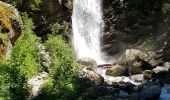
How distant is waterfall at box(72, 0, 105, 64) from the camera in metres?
30.2

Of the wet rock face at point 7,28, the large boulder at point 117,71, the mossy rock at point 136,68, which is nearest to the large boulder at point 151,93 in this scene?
the large boulder at point 117,71

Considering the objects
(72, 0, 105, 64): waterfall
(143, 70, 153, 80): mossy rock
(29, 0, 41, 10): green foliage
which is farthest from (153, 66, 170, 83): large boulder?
(29, 0, 41, 10): green foliage

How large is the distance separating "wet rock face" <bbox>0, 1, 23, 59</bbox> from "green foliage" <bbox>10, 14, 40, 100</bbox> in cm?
46

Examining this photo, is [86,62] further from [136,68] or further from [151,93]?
[151,93]

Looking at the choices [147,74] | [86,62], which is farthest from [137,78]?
[86,62]

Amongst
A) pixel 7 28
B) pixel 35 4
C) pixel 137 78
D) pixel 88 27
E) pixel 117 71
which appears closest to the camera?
pixel 7 28

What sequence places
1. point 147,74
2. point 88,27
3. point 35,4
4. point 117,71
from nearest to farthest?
1. point 147,74
2. point 117,71
3. point 35,4
4. point 88,27

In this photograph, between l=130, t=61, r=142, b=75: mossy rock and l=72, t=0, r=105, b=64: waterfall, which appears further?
l=72, t=0, r=105, b=64: waterfall

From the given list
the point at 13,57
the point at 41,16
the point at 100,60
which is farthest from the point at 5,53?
the point at 100,60

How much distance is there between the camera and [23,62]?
57.8 ft

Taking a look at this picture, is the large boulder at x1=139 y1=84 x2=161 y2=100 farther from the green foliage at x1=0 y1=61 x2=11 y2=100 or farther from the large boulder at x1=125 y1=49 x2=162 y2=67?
the green foliage at x1=0 y1=61 x2=11 y2=100

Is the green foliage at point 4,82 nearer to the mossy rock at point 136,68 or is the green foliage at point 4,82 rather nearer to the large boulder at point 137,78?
the large boulder at point 137,78

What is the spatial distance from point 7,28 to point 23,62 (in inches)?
93.9

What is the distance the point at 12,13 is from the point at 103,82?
708cm
